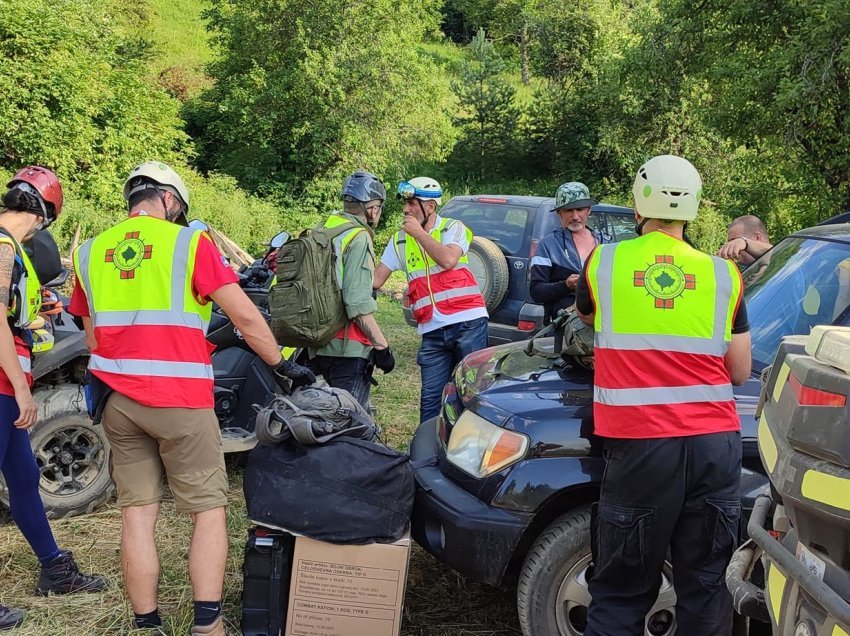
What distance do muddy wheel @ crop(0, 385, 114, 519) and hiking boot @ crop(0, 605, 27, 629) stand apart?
1.05 m

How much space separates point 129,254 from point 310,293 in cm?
124

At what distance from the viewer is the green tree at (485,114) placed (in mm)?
27828

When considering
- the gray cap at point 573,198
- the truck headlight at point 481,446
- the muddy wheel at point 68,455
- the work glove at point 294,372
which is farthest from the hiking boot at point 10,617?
the gray cap at point 573,198

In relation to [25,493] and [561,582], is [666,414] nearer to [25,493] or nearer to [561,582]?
[561,582]

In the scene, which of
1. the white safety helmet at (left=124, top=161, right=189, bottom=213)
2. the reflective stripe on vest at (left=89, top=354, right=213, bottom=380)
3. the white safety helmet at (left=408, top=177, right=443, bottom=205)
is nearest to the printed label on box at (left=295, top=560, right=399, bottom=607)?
the reflective stripe on vest at (left=89, top=354, right=213, bottom=380)

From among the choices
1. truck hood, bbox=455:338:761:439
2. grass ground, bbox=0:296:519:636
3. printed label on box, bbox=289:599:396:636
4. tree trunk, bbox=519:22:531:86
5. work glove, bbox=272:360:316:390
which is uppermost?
tree trunk, bbox=519:22:531:86

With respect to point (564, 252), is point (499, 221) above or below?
below

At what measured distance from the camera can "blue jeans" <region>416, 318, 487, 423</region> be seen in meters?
5.07

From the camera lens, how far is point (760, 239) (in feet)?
15.8

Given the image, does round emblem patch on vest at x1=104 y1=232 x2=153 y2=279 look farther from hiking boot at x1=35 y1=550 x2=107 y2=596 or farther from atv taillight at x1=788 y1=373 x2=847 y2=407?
atv taillight at x1=788 y1=373 x2=847 y2=407

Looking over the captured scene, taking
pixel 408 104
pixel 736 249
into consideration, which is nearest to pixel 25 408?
pixel 736 249

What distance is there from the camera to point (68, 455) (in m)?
4.58

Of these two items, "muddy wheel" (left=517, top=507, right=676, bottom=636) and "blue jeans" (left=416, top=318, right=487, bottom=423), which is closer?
"muddy wheel" (left=517, top=507, right=676, bottom=636)

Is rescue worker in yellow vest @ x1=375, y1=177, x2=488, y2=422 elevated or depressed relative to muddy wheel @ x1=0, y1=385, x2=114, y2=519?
elevated
